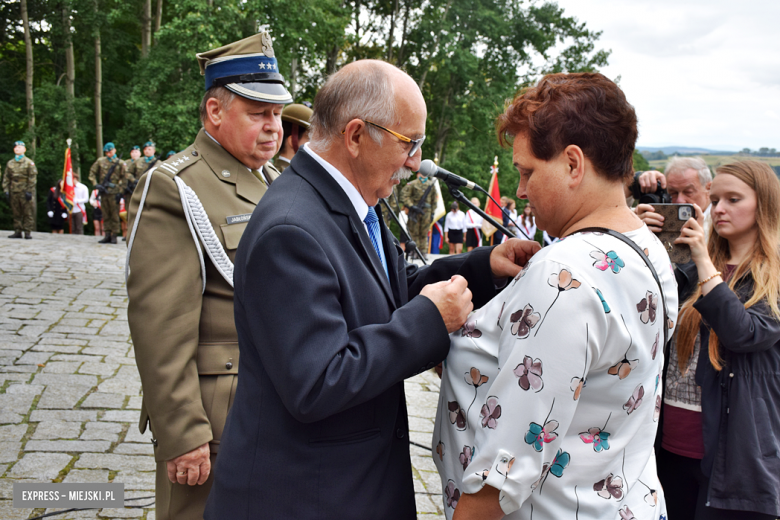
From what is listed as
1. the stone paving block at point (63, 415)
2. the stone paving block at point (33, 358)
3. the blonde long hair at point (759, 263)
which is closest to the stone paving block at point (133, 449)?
the stone paving block at point (63, 415)

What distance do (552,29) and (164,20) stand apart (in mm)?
18638

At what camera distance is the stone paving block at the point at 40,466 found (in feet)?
11.5

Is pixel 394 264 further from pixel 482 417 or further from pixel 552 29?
pixel 552 29

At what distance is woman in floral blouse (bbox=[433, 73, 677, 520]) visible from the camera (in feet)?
4.11

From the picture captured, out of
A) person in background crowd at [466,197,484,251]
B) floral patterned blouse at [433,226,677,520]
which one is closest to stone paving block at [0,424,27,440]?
floral patterned blouse at [433,226,677,520]

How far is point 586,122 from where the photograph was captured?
1394 millimetres

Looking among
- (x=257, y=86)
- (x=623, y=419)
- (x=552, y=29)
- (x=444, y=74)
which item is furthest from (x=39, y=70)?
(x=623, y=419)

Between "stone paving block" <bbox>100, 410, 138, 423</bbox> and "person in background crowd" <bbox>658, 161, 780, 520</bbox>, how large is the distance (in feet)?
12.2

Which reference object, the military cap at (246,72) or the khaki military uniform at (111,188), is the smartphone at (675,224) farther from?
the khaki military uniform at (111,188)

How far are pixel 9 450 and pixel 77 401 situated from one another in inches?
36.1

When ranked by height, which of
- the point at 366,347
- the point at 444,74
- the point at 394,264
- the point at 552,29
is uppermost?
the point at 552,29

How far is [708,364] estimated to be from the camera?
2.48 meters

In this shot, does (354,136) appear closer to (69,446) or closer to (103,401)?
(69,446)

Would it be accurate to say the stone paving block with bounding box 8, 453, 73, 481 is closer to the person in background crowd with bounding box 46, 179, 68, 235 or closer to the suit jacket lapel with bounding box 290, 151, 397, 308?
the suit jacket lapel with bounding box 290, 151, 397, 308
